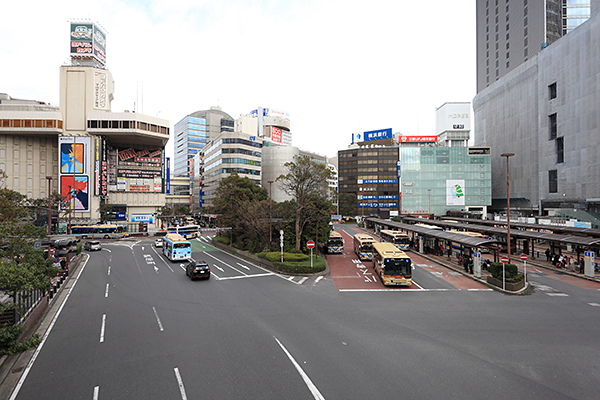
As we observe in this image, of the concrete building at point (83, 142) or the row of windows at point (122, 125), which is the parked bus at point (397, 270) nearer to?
the concrete building at point (83, 142)

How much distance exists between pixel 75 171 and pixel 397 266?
75.7 meters

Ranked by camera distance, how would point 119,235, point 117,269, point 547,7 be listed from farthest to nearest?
point 547,7 → point 119,235 → point 117,269

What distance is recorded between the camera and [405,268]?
75.7 feet

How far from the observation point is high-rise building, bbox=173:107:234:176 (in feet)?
516

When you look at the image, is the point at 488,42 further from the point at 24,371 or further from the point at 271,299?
the point at 24,371

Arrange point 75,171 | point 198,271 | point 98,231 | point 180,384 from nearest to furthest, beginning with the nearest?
point 180,384 → point 198,271 → point 98,231 → point 75,171

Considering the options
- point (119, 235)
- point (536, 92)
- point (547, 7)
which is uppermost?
point (547, 7)

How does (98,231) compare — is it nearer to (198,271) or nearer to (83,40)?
(83,40)

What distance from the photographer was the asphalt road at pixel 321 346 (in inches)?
380

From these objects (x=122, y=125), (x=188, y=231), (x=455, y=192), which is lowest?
(x=188, y=231)

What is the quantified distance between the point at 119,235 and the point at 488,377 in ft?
230

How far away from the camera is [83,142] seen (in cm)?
7244

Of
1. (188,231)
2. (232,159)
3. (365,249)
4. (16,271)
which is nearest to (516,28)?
(232,159)

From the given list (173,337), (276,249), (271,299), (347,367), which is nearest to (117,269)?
(276,249)
